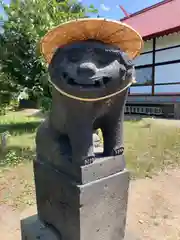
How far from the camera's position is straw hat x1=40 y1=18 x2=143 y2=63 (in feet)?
4.57

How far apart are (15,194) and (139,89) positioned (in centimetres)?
795

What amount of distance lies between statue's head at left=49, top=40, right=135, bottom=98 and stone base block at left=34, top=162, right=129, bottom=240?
2.18ft

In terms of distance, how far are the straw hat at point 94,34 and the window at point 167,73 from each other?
7.86 m

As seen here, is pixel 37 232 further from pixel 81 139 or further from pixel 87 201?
pixel 81 139

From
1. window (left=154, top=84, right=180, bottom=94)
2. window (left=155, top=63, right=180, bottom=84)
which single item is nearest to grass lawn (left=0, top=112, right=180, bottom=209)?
window (left=154, top=84, right=180, bottom=94)

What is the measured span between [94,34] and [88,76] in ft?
0.90

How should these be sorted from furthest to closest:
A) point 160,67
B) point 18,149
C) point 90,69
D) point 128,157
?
point 160,67, point 18,149, point 128,157, point 90,69

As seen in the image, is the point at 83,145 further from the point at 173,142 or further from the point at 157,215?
the point at 173,142

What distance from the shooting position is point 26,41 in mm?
6844

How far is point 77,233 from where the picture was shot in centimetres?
177

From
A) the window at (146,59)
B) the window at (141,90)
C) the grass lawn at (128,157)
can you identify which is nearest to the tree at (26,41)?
the grass lawn at (128,157)

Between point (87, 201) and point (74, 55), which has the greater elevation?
point (74, 55)

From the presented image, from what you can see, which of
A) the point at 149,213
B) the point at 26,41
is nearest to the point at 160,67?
the point at 26,41

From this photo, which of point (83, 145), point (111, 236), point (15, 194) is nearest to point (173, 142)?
point (15, 194)
